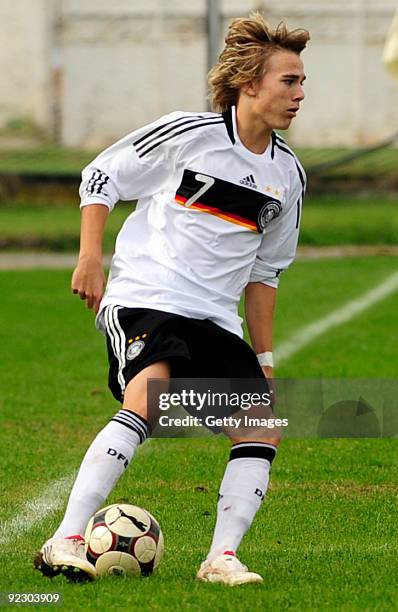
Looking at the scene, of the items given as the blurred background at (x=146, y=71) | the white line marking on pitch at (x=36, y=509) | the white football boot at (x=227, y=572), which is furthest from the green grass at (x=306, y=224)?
the white football boot at (x=227, y=572)

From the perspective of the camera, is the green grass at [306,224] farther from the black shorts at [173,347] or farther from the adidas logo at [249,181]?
the black shorts at [173,347]

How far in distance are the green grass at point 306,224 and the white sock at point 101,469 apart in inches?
470

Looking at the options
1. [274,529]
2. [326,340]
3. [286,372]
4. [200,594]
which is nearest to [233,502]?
[200,594]

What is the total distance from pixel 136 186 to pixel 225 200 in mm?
318

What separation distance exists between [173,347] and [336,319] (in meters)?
7.00

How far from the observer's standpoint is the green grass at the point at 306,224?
17.0 metres

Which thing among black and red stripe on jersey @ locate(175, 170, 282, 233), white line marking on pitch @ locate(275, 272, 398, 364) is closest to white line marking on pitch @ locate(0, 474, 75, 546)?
black and red stripe on jersey @ locate(175, 170, 282, 233)

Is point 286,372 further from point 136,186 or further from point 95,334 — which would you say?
point 136,186

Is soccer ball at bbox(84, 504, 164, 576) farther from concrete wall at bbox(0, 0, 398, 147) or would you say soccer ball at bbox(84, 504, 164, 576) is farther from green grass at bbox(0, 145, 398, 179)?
concrete wall at bbox(0, 0, 398, 147)

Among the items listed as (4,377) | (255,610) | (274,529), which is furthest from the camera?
(4,377)

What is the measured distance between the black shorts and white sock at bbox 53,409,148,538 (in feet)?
0.58

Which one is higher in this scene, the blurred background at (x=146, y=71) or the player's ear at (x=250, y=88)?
the player's ear at (x=250, y=88)

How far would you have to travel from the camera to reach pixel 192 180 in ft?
16.0

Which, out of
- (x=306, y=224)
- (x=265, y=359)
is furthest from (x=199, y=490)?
(x=306, y=224)
